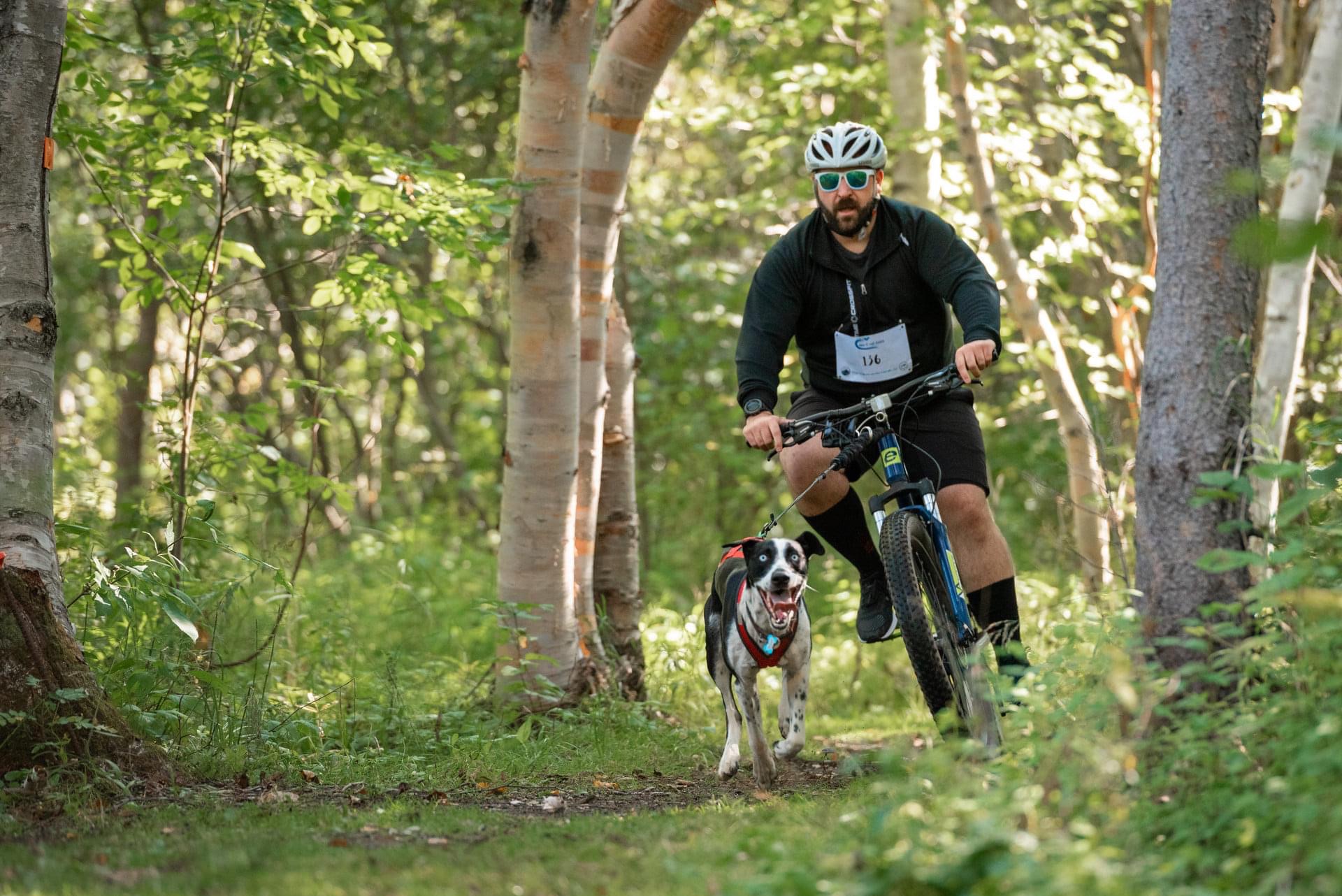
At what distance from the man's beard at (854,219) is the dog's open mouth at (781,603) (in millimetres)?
1540

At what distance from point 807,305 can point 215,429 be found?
12.1 ft

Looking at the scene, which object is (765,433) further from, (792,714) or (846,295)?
(792,714)

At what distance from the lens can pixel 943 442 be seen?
5215 millimetres

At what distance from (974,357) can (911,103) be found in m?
6.38

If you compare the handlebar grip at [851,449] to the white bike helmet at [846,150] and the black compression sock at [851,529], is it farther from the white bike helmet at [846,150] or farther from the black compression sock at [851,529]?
the white bike helmet at [846,150]

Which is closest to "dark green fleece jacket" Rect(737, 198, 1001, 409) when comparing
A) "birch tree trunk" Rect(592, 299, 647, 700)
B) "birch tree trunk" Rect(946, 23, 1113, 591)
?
"birch tree trunk" Rect(592, 299, 647, 700)

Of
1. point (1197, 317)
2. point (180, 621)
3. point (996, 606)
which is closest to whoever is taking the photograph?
point (1197, 317)

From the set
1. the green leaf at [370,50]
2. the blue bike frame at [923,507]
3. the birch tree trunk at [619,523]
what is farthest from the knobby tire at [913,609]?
the green leaf at [370,50]

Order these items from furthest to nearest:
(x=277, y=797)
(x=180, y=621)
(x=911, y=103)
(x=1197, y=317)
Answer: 1. (x=911, y=103)
2. (x=180, y=621)
3. (x=277, y=797)
4. (x=1197, y=317)

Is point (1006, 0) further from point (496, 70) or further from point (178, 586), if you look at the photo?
point (178, 586)

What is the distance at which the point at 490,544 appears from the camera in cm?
1684

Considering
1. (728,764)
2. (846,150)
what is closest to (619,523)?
(728,764)

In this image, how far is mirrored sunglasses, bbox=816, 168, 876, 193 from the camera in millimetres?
5293

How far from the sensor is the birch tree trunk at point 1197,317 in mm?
3988
